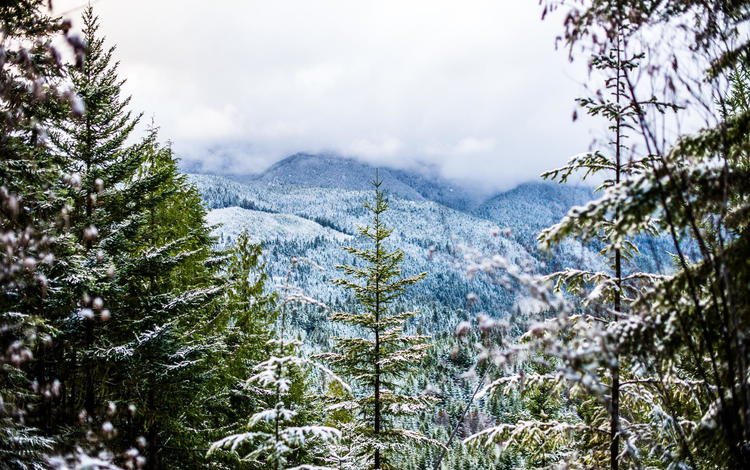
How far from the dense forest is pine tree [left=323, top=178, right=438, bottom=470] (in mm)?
59

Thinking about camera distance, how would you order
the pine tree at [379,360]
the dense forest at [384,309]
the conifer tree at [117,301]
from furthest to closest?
the pine tree at [379,360] < the conifer tree at [117,301] < the dense forest at [384,309]

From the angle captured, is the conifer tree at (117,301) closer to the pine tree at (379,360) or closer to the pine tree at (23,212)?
the pine tree at (23,212)

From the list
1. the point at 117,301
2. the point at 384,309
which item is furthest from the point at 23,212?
the point at 384,309

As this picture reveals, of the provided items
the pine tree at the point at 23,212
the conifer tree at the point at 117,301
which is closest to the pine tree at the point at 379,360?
the conifer tree at the point at 117,301

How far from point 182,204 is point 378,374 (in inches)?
321

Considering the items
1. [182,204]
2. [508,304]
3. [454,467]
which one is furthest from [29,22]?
[454,467]

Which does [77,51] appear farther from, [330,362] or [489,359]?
[330,362]

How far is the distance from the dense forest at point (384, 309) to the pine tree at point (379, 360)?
0.19ft

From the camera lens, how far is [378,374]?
8.95 meters

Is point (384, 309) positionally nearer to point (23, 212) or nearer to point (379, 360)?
point (379, 360)

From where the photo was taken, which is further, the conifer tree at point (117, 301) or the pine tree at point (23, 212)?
the conifer tree at point (117, 301)

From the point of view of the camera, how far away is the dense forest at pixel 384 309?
2.77m

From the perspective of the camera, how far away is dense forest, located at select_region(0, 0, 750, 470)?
2.77 meters

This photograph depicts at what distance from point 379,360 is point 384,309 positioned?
1.10m
